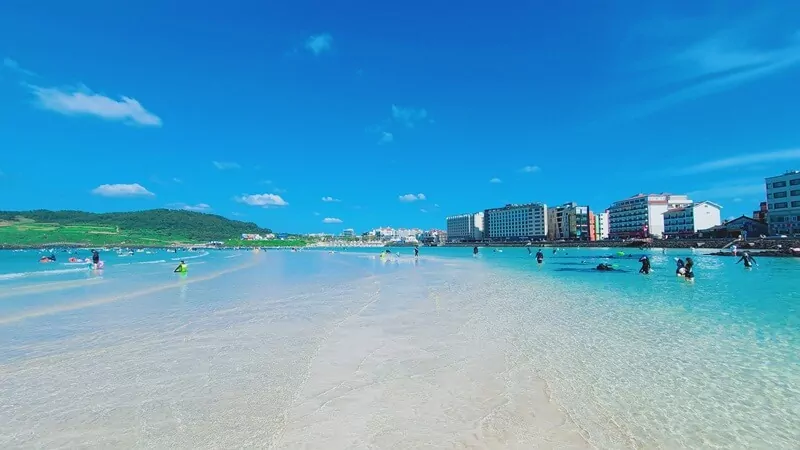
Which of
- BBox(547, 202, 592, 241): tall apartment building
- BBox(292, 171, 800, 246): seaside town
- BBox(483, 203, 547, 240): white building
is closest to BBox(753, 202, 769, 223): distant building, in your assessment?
BBox(292, 171, 800, 246): seaside town

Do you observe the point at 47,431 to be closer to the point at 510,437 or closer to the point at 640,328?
the point at 510,437

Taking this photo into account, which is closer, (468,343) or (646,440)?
(646,440)

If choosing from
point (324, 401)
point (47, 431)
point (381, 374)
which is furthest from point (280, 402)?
point (47, 431)

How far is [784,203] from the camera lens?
2864 inches

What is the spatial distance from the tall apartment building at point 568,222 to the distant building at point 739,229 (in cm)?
5037

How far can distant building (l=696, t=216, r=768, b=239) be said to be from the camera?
81.8 m

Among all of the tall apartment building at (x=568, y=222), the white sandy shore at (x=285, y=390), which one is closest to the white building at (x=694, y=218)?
the tall apartment building at (x=568, y=222)

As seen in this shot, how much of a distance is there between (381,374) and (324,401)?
4.82ft

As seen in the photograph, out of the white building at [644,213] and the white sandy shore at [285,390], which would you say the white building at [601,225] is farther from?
the white sandy shore at [285,390]

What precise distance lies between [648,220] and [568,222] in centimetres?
3484

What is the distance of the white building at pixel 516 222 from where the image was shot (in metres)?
163

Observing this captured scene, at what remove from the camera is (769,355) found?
Answer: 26.5 feet

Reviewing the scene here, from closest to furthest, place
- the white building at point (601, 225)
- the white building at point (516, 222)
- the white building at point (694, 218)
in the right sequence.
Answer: the white building at point (694, 218)
the white building at point (601, 225)
the white building at point (516, 222)

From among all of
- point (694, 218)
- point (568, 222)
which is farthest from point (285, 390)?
point (568, 222)
